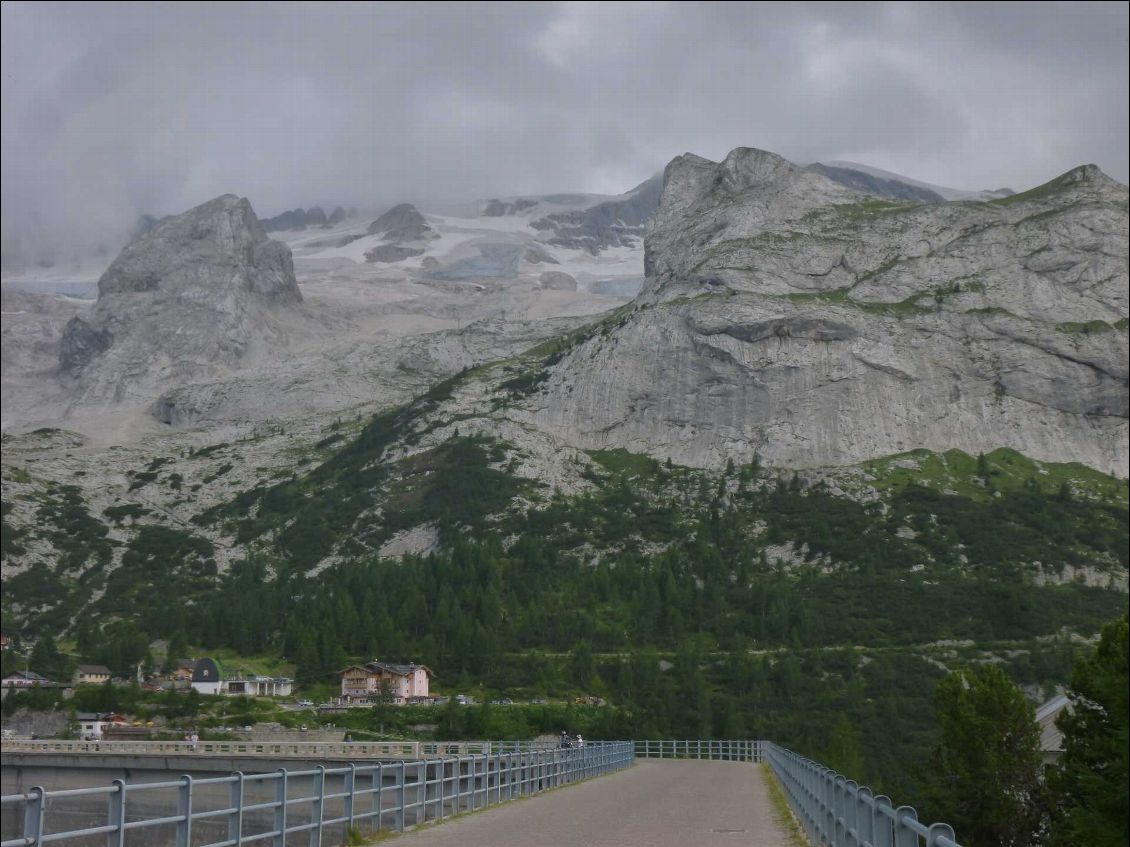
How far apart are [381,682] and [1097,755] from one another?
345 ft

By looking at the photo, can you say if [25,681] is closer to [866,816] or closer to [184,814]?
[184,814]

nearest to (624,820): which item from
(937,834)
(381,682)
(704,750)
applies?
(937,834)

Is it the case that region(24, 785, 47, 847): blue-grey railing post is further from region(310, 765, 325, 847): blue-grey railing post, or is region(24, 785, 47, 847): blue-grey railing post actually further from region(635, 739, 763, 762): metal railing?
region(635, 739, 763, 762): metal railing

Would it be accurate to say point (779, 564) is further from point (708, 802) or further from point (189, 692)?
point (708, 802)

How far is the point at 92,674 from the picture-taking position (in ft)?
457

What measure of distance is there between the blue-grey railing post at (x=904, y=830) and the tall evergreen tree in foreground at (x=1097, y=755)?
1.99 metres

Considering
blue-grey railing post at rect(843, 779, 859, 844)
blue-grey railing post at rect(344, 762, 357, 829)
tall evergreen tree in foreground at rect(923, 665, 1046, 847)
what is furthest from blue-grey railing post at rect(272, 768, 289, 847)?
tall evergreen tree in foreground at rect(923, 665, 1046, 847)

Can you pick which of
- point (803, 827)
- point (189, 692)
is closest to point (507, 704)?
point (189, 692)

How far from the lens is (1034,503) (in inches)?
7416

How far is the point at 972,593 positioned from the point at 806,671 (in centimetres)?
3337

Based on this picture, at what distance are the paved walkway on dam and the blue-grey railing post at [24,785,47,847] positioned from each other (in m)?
10.7

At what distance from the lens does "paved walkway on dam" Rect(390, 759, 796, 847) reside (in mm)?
23141

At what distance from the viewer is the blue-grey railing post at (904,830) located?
37.8 ft

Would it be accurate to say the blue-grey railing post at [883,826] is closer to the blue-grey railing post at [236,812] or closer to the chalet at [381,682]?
the blue-grey railing post at [236,812]
